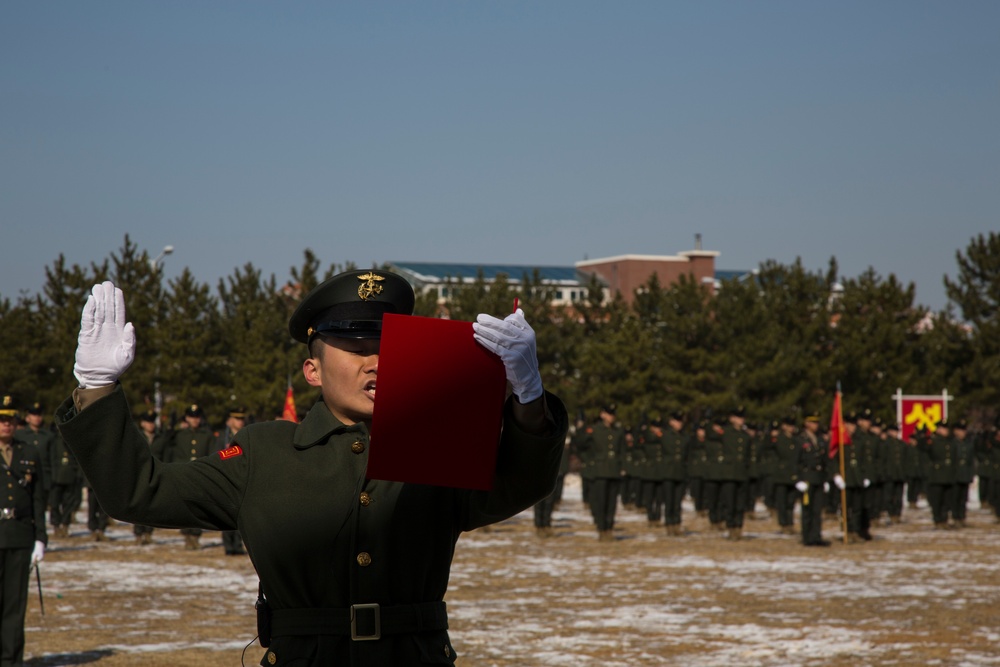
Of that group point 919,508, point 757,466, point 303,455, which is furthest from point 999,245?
point 303,455

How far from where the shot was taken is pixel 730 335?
148 feet

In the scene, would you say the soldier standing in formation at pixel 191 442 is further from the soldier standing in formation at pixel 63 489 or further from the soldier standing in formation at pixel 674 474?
the soldier standing in formation at pixel 674 474

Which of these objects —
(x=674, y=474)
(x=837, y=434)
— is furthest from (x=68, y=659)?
(x=837, y=434)

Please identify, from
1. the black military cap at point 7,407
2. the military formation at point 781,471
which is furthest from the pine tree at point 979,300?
the black military cap at point 7,407

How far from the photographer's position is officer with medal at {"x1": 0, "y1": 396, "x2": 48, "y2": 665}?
9.18 metres

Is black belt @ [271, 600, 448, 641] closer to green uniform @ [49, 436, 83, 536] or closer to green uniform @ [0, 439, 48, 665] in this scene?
green uniform @ [0, 439, 48, 665]

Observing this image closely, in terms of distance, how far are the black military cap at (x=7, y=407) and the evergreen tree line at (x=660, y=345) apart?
85.9ft

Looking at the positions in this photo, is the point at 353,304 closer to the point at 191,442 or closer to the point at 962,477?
the point at 191,442

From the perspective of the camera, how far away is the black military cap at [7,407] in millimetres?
10734

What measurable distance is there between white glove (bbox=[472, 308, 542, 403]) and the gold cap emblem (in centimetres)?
57

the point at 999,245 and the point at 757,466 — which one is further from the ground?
the point at 999,245

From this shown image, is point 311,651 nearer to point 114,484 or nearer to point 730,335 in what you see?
point 114,484

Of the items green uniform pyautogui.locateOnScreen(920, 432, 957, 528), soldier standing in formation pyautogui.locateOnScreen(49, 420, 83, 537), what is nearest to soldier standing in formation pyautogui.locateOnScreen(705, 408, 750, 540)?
green uniform pyautogui.locateOnScreen(920, 432, 957, 528)

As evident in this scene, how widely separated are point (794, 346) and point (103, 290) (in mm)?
42028
